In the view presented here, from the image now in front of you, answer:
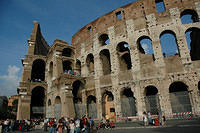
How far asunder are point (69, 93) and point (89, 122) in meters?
7.99

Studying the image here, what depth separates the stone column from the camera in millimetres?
18611

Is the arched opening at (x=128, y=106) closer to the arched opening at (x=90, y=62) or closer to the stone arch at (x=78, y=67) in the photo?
the arched opening at (x=90, y=62)

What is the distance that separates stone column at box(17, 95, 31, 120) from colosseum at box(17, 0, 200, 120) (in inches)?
4.5

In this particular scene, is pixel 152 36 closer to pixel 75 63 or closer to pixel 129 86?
pixel 129 86

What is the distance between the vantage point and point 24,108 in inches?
755

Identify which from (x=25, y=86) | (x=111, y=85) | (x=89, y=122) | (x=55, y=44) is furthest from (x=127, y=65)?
(x=25, y=86)

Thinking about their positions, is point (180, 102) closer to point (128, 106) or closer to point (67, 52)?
point (128, 106)

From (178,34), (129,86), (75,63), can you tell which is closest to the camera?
(178,34)

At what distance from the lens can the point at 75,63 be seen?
2134 centimetres

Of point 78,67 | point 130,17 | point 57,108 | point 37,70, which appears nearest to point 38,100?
point 37,70

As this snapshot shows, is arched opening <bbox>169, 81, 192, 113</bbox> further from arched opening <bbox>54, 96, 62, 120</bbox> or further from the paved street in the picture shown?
arched opening <bbox>54, 96, 62, 120</bbox>

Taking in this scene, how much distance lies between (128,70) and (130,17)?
6.19m

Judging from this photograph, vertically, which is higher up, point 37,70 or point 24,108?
point 37,70

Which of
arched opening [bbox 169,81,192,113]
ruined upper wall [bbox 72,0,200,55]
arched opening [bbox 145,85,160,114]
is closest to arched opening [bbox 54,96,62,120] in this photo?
ruined upper wall [bbox 72,0,200,55]
